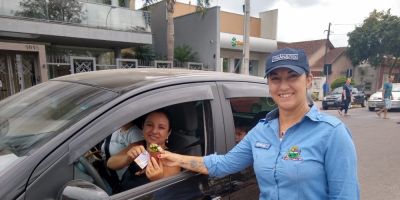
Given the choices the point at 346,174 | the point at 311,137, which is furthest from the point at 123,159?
the point at 346,174

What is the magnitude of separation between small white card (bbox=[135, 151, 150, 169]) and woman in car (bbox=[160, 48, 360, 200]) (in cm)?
64

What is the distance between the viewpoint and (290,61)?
1653mm

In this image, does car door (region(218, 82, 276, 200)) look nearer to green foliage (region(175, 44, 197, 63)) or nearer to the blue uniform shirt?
the blue uniform shirt

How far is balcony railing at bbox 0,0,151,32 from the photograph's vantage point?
1031 cm

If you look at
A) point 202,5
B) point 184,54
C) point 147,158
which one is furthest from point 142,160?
point 184,54

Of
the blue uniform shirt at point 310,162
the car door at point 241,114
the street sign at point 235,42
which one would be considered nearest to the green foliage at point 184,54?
the street sign at point 235,42

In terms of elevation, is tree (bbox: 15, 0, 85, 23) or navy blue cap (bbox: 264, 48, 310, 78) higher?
tree (bbox: 15, 0, 85, 23)


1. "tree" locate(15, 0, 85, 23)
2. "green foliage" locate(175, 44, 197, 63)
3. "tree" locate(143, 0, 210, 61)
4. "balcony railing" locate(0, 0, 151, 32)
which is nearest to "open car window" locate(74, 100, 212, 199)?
"balcony railing" locate(0, 0, 151, 32)

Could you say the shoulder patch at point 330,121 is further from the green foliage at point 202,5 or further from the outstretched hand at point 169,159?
the green foliage at point 202,5

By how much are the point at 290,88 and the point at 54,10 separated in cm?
1140

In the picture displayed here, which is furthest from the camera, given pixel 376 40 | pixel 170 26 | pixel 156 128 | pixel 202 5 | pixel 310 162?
pixel 376 40

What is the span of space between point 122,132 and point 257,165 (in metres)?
1.00

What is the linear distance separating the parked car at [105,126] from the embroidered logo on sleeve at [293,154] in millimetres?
650

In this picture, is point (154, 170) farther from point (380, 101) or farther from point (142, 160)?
point (380, 101)
